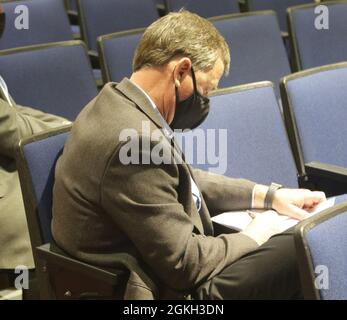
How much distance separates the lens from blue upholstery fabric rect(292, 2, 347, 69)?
2.81m

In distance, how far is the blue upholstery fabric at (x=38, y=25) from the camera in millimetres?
2941

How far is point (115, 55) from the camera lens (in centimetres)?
256

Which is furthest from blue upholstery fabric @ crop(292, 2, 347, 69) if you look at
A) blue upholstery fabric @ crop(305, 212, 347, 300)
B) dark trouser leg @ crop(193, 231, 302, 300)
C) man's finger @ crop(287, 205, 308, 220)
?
blue upholstery fabric @ crop(305, 212, 347, 300)

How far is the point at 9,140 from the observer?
6.05 feet

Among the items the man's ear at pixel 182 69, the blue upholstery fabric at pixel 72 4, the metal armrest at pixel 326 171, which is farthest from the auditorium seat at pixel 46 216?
the blue upholstery fabric at pixel 72 4

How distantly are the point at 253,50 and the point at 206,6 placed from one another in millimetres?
630

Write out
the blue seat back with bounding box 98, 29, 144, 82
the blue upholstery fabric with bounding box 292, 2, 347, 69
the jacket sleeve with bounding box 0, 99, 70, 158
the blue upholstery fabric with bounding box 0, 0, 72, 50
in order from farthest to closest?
the blue upholstery fabric with bounding box 0, 0, 72, 50
the blue upholstery fabric with bounding box 292, 2, 347, 69
the blue seat back with bounding box 98, 29, 144, 82
the jacket sleeve with bounding box 0, 99, 70, 158

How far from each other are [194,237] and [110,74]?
1.26 m

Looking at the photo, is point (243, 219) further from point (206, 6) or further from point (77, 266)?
point (206, 6)

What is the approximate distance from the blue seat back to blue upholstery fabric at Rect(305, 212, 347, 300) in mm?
1526

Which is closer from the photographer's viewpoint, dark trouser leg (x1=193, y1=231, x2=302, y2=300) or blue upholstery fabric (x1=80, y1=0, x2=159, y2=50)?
dark trouser leg (x1=193, y1=231, x2=302, y2=300)

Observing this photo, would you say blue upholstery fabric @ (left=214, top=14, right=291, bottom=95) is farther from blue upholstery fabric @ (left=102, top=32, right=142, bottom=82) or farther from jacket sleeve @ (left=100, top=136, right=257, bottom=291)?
jacket sleeve @ (left=100, top=136, right=257, bottom=291)
